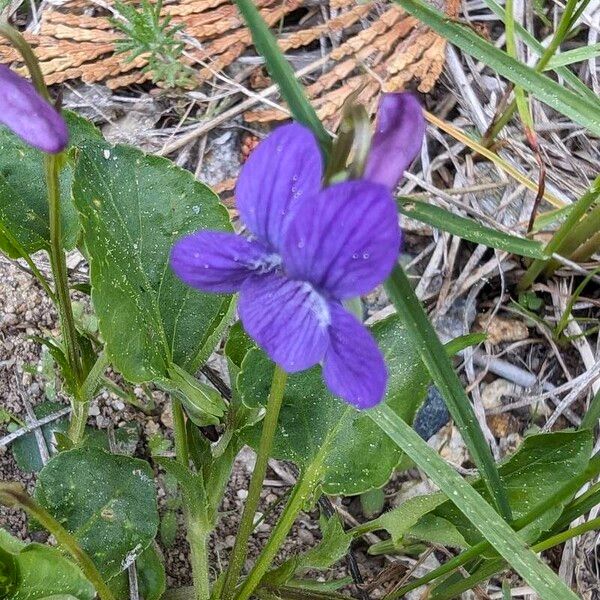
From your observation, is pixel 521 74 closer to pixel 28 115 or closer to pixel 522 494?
pixel 522 494

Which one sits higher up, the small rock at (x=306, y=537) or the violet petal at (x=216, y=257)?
the violet petal at (x=216, y=257)

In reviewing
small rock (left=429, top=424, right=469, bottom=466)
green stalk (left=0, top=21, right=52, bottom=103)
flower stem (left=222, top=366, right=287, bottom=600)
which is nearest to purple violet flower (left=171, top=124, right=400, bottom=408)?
flower stem (left=222, top=366, right=287, bottom=600)

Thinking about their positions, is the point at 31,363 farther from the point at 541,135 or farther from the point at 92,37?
the point at 541,135

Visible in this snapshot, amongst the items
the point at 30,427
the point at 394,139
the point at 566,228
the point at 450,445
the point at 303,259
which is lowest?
the point at 450,445

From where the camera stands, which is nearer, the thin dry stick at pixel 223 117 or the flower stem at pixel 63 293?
the flower stem at pixel 63 293

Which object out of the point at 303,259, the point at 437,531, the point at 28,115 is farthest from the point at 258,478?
the point at 28,115

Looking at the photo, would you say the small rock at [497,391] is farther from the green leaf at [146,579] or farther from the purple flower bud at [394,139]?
the purple flower bud at [394,139]

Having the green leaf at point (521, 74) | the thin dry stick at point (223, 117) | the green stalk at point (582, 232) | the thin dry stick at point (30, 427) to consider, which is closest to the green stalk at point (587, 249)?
the green stalk at point (582, 232)
